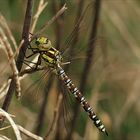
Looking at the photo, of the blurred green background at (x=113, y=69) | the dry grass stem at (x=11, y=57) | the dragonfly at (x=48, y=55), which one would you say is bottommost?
the dry grass stem at (x=11, y=57)

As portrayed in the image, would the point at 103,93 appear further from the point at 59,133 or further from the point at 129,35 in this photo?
the point at 59,133

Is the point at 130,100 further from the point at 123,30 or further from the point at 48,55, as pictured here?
the point at 48,55

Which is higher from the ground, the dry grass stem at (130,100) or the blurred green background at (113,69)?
the blurred green background at (113,69)

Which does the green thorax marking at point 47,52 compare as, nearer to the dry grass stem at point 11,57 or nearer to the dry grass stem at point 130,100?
the dry grass stem at point 11,57

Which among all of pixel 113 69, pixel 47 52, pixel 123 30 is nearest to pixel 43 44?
pixel 47 52

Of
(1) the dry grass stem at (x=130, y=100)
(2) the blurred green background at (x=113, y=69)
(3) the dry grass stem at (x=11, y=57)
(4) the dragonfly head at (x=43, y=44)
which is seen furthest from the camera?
(1) the dry grass stem at (x=130, y=100)

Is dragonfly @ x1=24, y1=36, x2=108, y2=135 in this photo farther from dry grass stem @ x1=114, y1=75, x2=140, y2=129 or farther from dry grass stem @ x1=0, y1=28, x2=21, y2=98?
A: dry grass stem @ x1=114, y1=75, x2=140, y2=129

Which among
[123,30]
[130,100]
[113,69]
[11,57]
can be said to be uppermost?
[123,30]

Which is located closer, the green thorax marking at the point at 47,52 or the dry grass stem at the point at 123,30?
the green thorax marking at the point at 47,52

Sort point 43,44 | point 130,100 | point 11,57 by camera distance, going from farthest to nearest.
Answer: point 130,100 → point 43,44 → point 11,57

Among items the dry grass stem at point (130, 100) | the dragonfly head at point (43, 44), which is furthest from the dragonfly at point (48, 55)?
the dry grass stem at point (130, 100)

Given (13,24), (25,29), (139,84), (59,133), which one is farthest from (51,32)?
(25,29)

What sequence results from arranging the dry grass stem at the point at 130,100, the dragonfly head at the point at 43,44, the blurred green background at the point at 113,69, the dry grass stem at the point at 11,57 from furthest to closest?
the dry grass stem at the point at 130,100 → the blurred green background at the point at 113,69 → the dragonfly head at the point at 43,44 → the dry grass stem at the point at 11,57

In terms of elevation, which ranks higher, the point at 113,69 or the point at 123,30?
the point at 123,30
